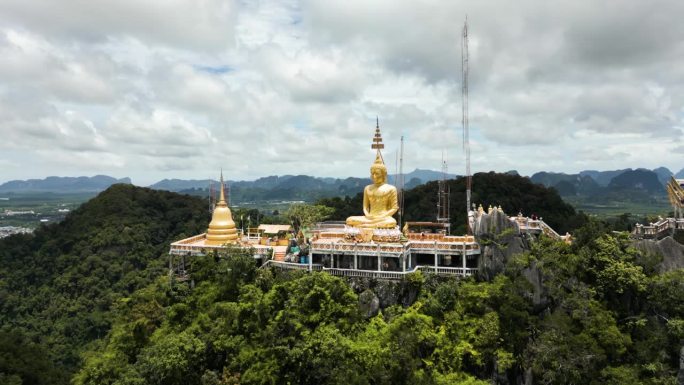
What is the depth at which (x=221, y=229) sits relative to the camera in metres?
30.3

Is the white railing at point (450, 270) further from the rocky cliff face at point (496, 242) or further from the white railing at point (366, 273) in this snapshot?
the white railing at point (366, 273)

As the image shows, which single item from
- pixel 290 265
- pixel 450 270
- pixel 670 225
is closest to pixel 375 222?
pixel 450 270

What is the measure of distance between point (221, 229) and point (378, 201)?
11492 millimetres

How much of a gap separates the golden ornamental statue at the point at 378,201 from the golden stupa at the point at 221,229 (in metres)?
8.72

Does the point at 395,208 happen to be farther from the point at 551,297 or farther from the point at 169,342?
the point at 169,342

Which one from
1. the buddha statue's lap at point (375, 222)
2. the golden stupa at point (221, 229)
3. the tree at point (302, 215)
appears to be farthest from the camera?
the tree at point (302, 215)

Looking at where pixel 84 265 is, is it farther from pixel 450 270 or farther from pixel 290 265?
pixel 450 270

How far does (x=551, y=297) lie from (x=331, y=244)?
12.4m

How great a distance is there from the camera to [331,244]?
83.7 ft

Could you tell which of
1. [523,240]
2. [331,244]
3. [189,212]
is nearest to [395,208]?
[331,244]

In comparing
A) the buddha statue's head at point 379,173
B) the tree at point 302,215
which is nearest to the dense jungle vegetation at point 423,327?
the buddha statue's head at point 379,173

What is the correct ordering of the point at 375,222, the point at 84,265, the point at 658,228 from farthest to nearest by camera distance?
the point at 84,265 → the point at 658,228 → the point at 375,222

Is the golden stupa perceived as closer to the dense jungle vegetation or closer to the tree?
the dense jungle vegetation

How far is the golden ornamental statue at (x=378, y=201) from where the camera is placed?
91.2 ft
